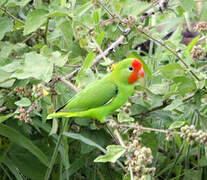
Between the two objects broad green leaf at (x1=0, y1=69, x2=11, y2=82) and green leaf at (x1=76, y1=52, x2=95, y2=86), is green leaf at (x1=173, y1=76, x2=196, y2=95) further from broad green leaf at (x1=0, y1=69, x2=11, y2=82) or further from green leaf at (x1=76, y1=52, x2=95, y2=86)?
broad green leaf at (x1=0, y1=69, x2=11, y2=82)

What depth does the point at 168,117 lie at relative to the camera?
209 centimetres

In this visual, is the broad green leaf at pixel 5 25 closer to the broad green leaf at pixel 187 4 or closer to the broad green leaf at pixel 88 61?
the broad green leaf at pixel 88 61

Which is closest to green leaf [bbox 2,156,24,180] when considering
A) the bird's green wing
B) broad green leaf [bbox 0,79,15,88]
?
broad green leaf [bbox 0,79,15,88]

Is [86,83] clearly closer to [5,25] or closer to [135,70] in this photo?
[135,70]

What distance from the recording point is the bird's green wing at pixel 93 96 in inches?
68.2

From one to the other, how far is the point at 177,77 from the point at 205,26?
26 cm

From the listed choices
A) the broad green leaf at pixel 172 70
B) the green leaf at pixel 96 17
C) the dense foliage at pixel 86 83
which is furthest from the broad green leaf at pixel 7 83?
the broad green leaf at pixel 172 70

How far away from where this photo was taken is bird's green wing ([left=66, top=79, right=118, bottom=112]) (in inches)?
68.2

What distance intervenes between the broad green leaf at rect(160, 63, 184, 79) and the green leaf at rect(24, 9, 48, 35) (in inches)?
26.0

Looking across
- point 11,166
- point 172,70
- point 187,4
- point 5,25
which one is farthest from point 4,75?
point 187,4

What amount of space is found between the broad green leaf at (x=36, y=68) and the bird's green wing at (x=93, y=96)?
159mm

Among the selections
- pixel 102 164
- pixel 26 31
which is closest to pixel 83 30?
pixel 26 31

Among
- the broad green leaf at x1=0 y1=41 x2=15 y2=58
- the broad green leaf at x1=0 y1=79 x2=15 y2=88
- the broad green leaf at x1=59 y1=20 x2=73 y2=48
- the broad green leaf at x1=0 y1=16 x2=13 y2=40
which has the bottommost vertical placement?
the broad green leaf at x1=0 y1=79 x2=15 y2=88

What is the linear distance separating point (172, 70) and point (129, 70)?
8.0 inches
